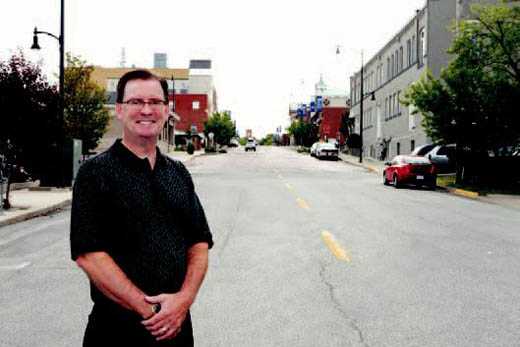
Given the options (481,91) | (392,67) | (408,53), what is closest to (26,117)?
(481,91)

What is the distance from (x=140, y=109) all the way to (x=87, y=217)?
572mm

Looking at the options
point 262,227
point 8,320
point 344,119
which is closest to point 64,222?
point 262,227

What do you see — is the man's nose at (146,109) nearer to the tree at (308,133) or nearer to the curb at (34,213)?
the curb at (34,213)

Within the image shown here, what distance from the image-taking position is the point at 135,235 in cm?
264

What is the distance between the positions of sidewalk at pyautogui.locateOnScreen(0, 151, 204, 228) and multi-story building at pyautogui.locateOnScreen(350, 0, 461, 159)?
2842cm

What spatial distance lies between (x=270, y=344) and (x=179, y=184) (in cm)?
269

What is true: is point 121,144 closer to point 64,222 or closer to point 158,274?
point 158,274

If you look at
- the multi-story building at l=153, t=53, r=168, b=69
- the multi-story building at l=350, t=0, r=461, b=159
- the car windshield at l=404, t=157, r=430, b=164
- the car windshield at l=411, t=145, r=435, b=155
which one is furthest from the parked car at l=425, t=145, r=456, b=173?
the multi-story building at l=153, t=53, r=168, b=69

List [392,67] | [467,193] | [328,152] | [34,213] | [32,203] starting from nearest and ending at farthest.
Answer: [34,213]
[32,203]
[467,193]
[392,67]
[328,152]

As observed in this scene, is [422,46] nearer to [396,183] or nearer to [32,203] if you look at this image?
[396,183]

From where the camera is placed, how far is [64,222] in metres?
13.9

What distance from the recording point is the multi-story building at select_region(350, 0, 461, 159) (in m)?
43.3

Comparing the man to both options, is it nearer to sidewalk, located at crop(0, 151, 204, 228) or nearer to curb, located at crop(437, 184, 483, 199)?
sidewalk, located at crop(0, 151, 204, 228)

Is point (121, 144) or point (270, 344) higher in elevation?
point (121, 144)
